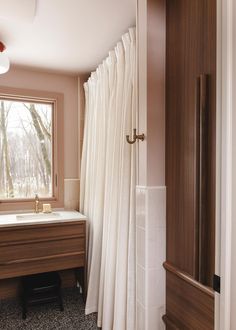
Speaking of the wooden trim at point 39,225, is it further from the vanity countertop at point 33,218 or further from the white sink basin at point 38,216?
the white sink basin at point 38,216

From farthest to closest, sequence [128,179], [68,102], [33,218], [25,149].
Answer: [68,102], [25,149], [33,218], [128,179]

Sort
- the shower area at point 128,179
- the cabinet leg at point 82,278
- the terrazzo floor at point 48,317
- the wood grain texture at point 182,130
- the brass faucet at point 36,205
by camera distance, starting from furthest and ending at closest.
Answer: the brass faucet at point 36,205 → the cabinet leg at point 82,278 → the terrazzo floor at point 48,317 → the shower area at point 128,179 → the wood grain texture at point 182,130

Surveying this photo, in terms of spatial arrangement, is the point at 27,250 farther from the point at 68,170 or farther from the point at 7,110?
the point at 7,110

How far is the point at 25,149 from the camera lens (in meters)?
2.75

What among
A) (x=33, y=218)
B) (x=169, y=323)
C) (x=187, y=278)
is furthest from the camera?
(x=33, y=218)

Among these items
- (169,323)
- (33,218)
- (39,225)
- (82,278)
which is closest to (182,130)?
(169,323)

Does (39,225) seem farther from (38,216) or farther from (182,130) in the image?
(182,130)

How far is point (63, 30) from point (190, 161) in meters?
1.49

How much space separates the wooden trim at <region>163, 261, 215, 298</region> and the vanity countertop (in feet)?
4.09

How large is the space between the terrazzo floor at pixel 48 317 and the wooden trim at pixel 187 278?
123 centimetres

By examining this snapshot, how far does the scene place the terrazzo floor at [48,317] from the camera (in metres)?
2.08

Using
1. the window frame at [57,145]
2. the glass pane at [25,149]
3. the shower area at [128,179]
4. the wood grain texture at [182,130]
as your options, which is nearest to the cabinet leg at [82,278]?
the shower area at [128,179]

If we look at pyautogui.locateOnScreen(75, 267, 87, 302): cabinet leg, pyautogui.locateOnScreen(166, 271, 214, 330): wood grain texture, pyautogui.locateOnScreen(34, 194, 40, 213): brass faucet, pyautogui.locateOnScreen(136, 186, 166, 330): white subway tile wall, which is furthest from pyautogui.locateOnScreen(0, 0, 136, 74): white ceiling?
pyautogui.locateOnScreen(75, 267, 87, 302): cabinet leg

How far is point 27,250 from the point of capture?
2.16 m
